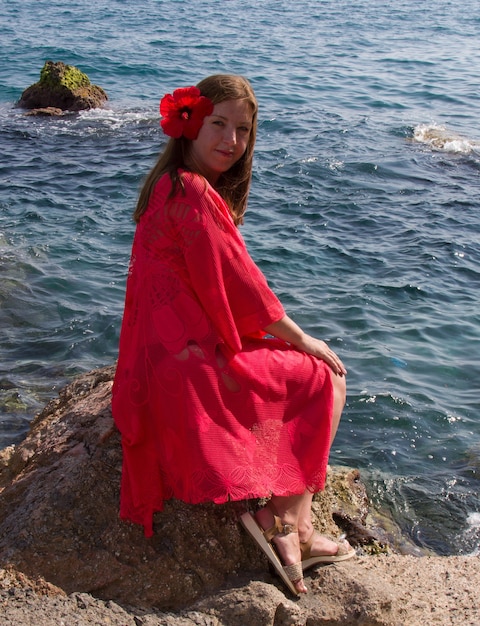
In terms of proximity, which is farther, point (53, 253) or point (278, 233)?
point (278, 233)

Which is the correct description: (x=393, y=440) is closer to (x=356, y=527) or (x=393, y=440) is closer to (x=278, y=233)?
(x=356, y=527)

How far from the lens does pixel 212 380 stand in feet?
10.4

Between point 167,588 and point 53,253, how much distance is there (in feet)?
21.3

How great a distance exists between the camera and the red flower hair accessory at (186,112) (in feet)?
11.3

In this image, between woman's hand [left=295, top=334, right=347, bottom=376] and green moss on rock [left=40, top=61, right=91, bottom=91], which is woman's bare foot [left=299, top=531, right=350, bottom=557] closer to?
woman's hand [left=295, top=334, right=347, bottom=376]

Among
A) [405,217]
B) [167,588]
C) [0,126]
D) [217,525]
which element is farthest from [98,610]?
[0,126]

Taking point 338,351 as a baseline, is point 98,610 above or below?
above

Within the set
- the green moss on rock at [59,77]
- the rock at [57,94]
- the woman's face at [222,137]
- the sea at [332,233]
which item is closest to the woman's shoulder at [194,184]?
the woman's face at [222,137]

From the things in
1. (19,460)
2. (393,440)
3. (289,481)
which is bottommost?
(393,440)

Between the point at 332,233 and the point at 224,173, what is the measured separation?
21.0 ft

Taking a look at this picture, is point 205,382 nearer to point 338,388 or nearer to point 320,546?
point 338,388

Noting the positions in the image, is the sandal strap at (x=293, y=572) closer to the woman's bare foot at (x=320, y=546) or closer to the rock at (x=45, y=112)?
the woman's bare foot at (x=320, y=546)

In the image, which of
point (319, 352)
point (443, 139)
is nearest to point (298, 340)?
point (319, 352)

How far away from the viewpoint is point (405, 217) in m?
10.6
